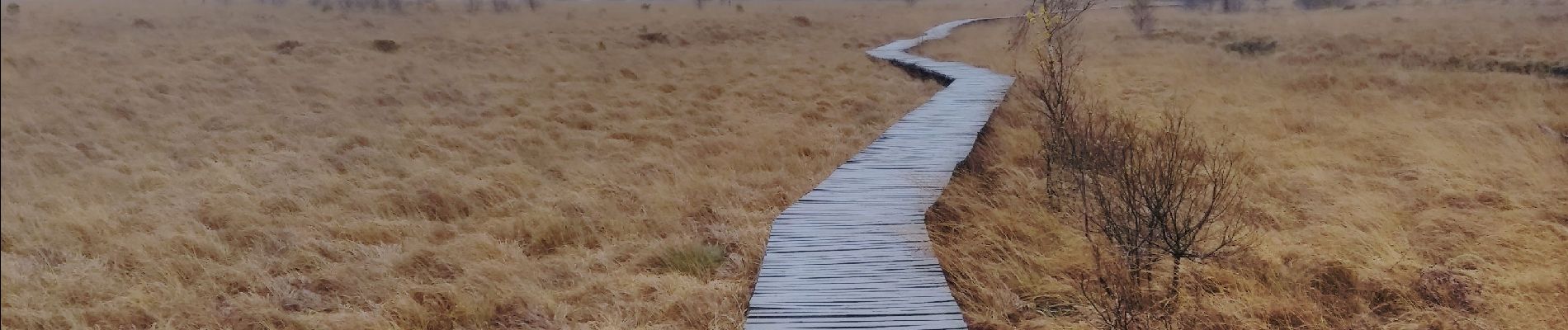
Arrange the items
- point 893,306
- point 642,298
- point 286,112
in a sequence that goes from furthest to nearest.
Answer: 1. point 286,112
2. point 642,298
3. point 893,306

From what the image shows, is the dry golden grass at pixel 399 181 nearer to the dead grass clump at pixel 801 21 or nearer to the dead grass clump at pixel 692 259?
the dead grass clump at pixel 692 259

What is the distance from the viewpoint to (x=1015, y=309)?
4.22 metres

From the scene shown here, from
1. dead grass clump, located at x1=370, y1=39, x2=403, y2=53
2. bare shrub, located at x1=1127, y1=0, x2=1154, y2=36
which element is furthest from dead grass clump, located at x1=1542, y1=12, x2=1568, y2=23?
dead grass clump, located at x1=370, y1=39, x2=403, y2=53

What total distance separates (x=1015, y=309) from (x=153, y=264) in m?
5.22

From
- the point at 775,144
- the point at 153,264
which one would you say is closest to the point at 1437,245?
the point at 775,144

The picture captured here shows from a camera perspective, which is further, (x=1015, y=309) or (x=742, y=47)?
(x=742, y=47)

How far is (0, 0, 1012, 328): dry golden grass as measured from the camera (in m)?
4.61

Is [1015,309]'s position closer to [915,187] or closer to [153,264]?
[915,187]

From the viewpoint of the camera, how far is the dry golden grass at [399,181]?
461 cm

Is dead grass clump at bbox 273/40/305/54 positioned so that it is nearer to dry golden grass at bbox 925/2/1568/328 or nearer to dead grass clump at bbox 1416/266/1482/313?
dry golden grass at bbox 925/2/1568/328

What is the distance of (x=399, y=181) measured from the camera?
724 centimetres

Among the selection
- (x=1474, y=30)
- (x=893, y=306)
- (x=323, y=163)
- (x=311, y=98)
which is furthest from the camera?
(x=1474, y=30)

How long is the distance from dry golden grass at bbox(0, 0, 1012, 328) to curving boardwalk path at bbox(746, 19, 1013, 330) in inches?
12.0

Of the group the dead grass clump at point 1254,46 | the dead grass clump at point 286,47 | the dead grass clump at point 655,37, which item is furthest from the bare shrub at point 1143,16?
the dead grass clump at point 286,47
